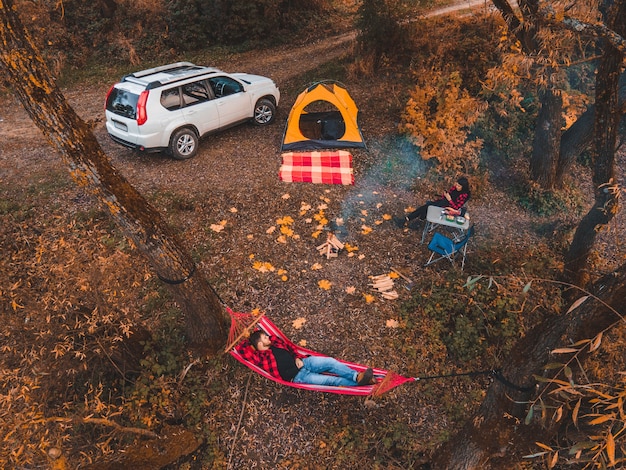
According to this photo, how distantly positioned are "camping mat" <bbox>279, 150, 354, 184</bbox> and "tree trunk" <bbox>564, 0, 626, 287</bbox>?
14.6ft

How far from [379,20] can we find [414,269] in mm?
8502

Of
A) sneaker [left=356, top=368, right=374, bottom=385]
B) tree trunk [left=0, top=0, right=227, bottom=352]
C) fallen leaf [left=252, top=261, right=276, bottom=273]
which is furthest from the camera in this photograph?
fallen leaf [left=252, top=261, right=276, bottom=273]

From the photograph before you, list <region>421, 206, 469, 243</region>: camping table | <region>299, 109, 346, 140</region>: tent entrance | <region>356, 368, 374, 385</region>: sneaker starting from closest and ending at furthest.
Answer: <region>356, 368, 374, 385</region>: sneaker → <region>421, 206, 469, 243</region>: camping table → <region>299, 109, 346, 140</region>: tent entrance

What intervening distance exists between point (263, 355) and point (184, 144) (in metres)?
5.72

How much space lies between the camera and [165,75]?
8.91 metres

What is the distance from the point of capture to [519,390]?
13.2 feet

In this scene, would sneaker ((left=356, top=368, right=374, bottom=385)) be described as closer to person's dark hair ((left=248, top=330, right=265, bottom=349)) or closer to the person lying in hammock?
the person lying in hammock

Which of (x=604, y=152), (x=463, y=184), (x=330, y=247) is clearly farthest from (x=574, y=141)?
(x=330, y=247)

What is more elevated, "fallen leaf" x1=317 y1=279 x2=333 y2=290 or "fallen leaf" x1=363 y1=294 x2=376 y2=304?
"fallen leaf" x1=317 y1=279 x2=333 y2=290

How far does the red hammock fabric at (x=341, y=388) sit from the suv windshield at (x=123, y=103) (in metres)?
5.38

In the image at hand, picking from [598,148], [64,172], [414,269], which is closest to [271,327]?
[414,269]

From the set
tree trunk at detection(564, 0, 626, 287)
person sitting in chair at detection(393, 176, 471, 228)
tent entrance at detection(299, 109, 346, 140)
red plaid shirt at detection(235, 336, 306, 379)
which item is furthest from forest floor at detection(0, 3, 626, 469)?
tree trunk at detection(564, 0, 626, 287)

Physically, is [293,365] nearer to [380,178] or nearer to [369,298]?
[369,298]

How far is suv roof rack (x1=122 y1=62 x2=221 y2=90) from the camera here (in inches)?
334
